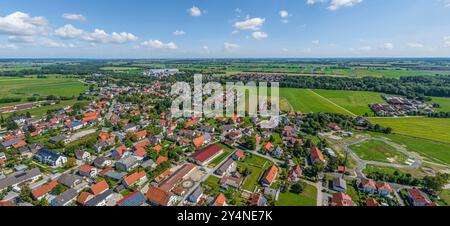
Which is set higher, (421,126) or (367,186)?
(421,126)

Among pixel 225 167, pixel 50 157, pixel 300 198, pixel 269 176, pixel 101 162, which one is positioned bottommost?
pixel 300 198

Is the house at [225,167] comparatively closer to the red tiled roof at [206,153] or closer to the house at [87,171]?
the red tiled roof at [206,153]

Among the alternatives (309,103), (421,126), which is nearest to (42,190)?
(421,126)

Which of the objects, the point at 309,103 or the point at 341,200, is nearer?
the point at 341,200

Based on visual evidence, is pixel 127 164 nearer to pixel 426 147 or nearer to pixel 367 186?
pixel 367 186

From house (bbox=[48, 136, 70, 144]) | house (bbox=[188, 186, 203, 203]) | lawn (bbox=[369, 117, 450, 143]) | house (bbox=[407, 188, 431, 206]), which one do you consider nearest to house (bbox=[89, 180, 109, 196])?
house (bbox=[188, 186, 203, 203])

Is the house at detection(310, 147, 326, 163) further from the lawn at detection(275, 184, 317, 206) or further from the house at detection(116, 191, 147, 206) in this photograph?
the house at detection(116, 191, 147, 206)
